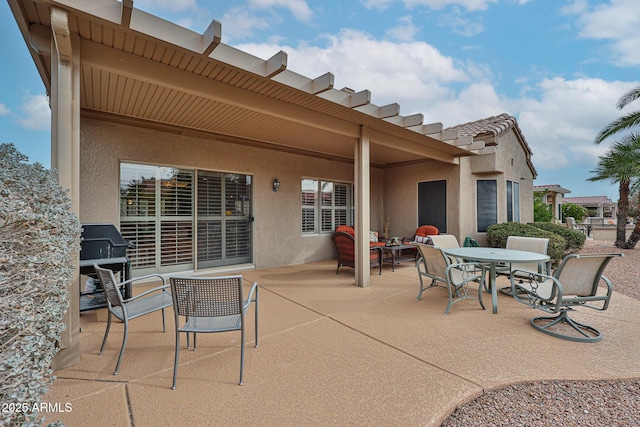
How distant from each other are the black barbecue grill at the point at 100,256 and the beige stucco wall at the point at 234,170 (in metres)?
1.10

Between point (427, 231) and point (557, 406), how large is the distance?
635 centimetres

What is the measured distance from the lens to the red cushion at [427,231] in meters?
8.13

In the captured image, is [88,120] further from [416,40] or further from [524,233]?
[524,233]

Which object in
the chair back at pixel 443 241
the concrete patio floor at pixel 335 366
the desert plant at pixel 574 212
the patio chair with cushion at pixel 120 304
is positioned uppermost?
the desert plant at pixel 574 212

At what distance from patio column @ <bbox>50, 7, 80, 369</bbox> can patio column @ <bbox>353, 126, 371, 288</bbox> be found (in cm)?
397

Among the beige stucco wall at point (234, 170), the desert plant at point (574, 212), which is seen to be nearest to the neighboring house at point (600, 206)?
the desert plant at point (574, 212)

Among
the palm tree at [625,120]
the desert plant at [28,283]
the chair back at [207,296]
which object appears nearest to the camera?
the desert plant at [28,283]

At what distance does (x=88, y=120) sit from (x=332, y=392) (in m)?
5.71

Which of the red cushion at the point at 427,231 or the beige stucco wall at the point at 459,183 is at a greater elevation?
the beige stucco wall at the point at 459,183

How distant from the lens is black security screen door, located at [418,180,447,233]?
27.8 ft

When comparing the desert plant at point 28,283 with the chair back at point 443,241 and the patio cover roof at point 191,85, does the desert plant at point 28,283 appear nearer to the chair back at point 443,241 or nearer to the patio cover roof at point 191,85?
the patio cover roof at point 191,85

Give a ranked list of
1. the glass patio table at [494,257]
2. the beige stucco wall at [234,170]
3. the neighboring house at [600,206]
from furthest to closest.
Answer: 1. the neighboring house at [600,206]
2. the beige stucco wall at [234,170]
3. the glass patio table at [494,257]

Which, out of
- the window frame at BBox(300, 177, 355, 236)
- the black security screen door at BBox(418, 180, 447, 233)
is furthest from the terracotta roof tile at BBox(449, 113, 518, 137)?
the window frame at BBox(300, 177, 355, 236)

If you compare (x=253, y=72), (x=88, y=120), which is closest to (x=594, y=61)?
(x=253, y=72)
